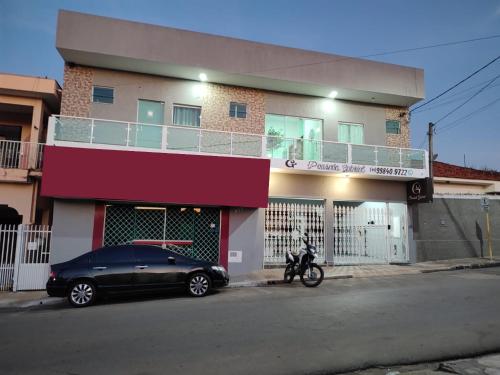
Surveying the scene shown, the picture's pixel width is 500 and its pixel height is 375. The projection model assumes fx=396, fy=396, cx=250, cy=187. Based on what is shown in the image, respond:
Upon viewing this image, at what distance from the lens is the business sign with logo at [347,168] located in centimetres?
1569

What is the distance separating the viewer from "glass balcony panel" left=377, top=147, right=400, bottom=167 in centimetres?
1691

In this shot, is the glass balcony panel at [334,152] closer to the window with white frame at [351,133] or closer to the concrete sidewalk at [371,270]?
the window with white frame at [351,133]

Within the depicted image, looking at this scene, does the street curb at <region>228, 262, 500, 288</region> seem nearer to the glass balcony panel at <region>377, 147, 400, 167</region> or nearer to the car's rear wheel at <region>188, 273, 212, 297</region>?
the car's rear wheel at <region>188, 273, 212, 297</region>

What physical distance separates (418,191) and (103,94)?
13.7 meters

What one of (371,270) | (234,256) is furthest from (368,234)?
(234,256)

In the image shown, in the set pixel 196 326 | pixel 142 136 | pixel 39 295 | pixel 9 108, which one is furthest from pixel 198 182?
pixel 9 108

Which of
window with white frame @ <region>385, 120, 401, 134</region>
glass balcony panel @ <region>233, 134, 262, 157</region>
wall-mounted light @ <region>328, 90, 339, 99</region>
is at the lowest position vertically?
glass balcony panel @ <region>233, 134, 262, 157</region>

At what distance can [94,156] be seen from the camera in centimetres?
1329

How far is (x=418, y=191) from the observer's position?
56.4ft

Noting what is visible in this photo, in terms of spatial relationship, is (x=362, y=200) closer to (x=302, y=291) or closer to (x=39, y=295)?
(x=302, y=291)

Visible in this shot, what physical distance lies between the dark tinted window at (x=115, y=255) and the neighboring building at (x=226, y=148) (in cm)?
345

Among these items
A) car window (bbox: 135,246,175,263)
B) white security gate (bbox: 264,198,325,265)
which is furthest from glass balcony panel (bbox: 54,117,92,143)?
white security gate (bbox: 264,198,325,265)

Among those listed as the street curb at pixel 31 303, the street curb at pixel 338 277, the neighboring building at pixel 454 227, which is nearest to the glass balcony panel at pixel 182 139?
the street curb at pixel 338 277

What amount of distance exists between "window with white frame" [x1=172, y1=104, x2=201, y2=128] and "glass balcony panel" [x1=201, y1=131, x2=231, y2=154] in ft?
5.27
